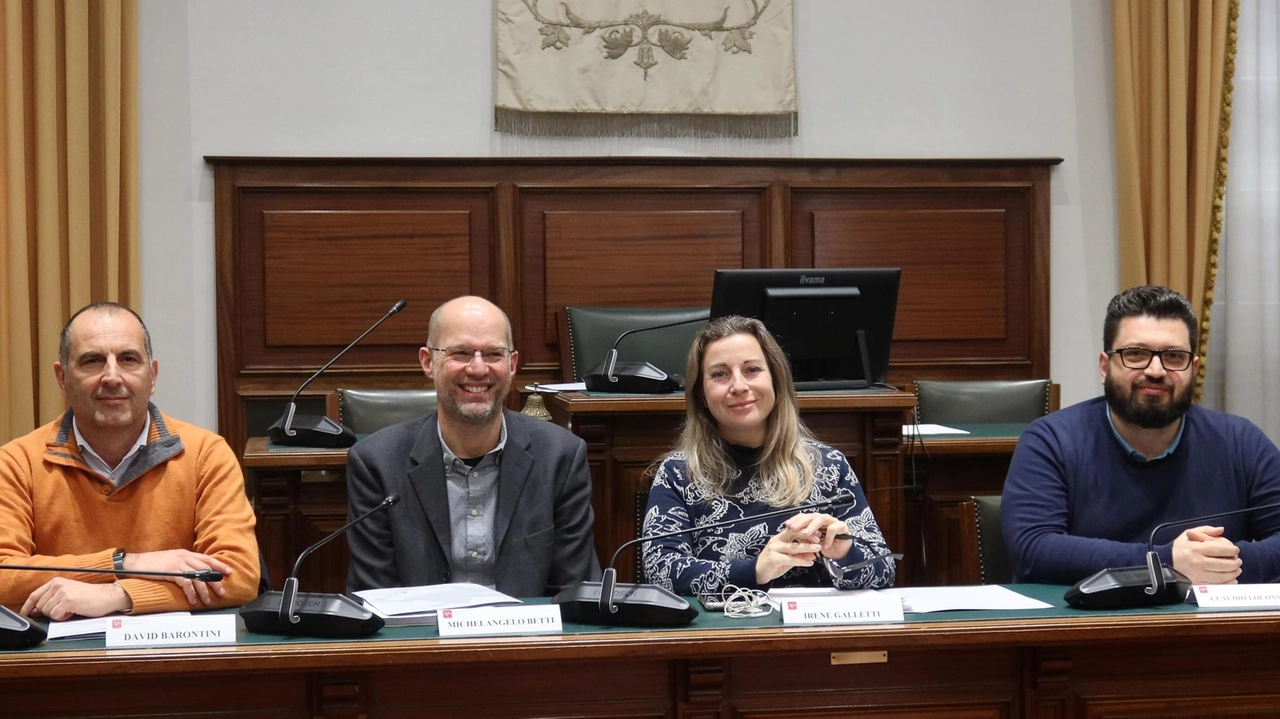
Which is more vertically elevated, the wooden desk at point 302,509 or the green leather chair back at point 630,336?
the green leather chair back at point 630,336

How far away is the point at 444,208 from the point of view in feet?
16.8

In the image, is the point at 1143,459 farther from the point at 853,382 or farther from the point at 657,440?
the point at 657,440

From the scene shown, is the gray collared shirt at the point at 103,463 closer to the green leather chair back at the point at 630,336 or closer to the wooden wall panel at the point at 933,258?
the green leather chair back at the point at 630,336

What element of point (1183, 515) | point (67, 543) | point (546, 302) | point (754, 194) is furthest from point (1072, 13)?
point (67, 543)

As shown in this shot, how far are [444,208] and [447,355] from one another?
2.65m

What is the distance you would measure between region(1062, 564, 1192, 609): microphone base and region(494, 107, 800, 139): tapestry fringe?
351 cm

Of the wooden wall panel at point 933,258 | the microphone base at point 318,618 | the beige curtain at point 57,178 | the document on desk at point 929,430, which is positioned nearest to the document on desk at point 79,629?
the microphone base at point 318,618

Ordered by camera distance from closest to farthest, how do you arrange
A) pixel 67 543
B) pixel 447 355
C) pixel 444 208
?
pixel 67 543 → pixel 447 355 → pixel 444 208

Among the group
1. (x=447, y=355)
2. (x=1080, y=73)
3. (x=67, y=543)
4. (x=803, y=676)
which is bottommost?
(x=803, y=676)

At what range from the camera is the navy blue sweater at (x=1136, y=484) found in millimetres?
2379

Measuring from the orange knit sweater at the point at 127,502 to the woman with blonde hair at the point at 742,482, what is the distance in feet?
2.61

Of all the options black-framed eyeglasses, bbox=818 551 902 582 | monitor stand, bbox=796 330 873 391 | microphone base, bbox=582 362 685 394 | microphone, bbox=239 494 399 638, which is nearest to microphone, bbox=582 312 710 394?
microphone base, bbox=582 362 685 394

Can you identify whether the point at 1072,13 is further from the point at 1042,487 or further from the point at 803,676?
the point at 803,676

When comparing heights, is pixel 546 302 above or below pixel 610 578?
above
